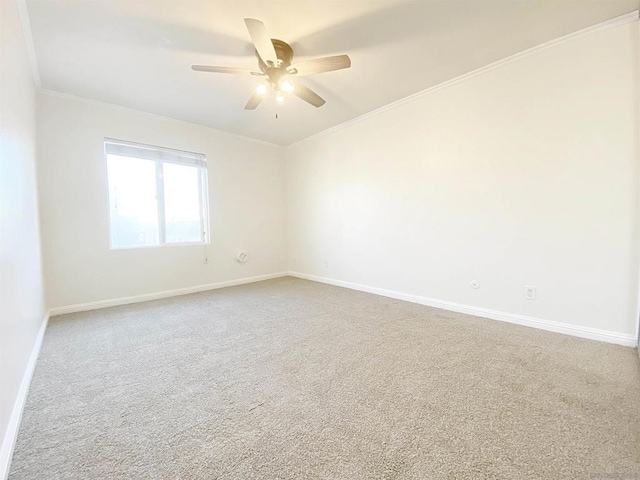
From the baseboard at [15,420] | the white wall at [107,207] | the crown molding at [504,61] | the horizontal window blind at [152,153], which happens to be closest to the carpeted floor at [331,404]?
the baseboard at [15,420]

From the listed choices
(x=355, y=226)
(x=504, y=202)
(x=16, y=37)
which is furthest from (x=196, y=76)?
(x=504, y=202)

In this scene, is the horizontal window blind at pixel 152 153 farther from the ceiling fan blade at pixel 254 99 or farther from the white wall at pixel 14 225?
the ceiling fan blade at pixel 254 99

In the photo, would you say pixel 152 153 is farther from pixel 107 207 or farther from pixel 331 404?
pixel 331 404

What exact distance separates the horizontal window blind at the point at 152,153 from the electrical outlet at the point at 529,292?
434 cm

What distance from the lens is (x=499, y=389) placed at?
1.57 metres

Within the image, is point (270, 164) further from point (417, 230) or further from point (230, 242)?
point (417, 230)

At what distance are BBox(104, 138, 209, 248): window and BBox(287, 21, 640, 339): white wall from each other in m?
2.49

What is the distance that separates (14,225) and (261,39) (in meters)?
1.90

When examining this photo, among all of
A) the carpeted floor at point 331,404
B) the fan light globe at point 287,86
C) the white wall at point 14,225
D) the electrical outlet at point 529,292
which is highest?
the fan light globe at point 287,86

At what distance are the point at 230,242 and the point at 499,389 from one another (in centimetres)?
394

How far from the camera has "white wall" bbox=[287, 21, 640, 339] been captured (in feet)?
6.88

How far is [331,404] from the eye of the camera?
4.78ft

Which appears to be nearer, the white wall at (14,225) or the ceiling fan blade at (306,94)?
the white wall at (14,225)

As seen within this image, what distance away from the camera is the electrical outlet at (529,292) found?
8.14ft
